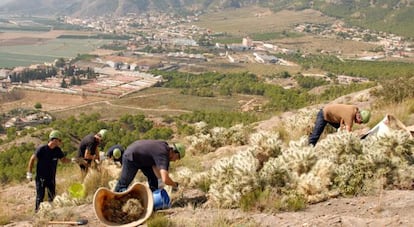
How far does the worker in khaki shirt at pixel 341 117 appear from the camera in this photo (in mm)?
7461

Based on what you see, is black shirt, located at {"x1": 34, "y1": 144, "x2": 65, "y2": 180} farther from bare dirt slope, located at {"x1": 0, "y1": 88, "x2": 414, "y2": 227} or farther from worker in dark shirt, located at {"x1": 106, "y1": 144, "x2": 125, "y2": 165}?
bare dirt slope, located at {"x1": 0, "y1": 88, "x2": 414, "y2": 227}

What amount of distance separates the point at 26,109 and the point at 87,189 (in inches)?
2097

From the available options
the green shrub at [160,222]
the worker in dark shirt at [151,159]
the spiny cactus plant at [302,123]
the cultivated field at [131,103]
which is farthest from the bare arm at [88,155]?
the cultivated field at [131,103]

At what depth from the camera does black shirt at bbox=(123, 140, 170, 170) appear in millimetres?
5871

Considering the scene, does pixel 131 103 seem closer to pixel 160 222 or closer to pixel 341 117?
pixel 341 117

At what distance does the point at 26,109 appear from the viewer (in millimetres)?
56469

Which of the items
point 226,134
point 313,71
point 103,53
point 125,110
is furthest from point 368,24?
point 226,134

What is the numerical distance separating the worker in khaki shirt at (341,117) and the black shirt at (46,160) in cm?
461

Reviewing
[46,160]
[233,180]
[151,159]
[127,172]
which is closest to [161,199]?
[151,159]

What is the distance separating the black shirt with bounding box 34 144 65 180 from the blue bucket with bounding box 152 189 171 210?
2.86 meters

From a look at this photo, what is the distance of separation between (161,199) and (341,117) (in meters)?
3.59

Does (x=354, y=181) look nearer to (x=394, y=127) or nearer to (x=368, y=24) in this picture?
(x=394, y=127)

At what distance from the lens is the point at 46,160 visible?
25.9 ft

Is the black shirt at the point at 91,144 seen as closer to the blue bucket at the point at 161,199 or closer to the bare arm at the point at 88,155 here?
the bare arm at the point at 88,155
